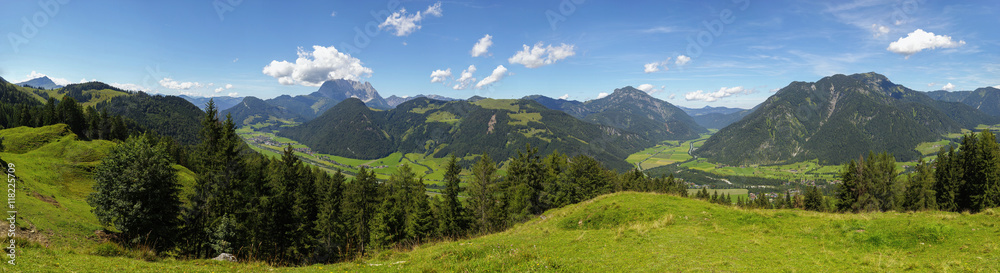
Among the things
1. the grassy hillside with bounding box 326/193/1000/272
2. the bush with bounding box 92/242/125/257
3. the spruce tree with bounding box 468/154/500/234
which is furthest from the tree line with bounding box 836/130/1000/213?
the bush with bounding box 92/242/125/257

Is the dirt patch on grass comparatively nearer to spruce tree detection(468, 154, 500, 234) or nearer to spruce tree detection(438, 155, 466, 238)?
spruce tree detection(438, 155, 466, 238)

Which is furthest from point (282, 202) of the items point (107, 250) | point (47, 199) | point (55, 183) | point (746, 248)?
point (746, 248)

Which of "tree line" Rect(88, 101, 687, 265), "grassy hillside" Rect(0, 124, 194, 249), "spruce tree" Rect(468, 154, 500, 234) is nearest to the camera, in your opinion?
"grassy hillside" Rect(0, 124, 194, 249)

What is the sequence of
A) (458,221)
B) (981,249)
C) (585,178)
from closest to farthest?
(981,249) → (458,221) → (585,178)

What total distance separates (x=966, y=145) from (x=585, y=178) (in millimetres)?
57053

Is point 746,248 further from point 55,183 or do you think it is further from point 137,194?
point 55,183

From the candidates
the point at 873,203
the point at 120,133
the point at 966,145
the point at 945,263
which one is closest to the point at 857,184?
the point at 873,203

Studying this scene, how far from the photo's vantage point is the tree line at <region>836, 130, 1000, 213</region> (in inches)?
1908

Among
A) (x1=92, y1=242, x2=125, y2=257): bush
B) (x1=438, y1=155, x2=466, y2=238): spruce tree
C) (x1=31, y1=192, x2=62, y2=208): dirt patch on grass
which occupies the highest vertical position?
(x1=92, y1=242, x2=125, y2=257): bush

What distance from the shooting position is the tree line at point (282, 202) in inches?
953

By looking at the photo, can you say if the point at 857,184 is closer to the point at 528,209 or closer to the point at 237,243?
the point at 528,209

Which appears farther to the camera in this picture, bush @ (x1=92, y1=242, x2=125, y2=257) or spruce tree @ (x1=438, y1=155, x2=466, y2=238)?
spruce tree @ (x1=438, y1=155, x2=466, y2=238)

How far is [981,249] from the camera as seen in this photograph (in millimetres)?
14023

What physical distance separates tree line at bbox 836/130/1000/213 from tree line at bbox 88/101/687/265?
148 feet
